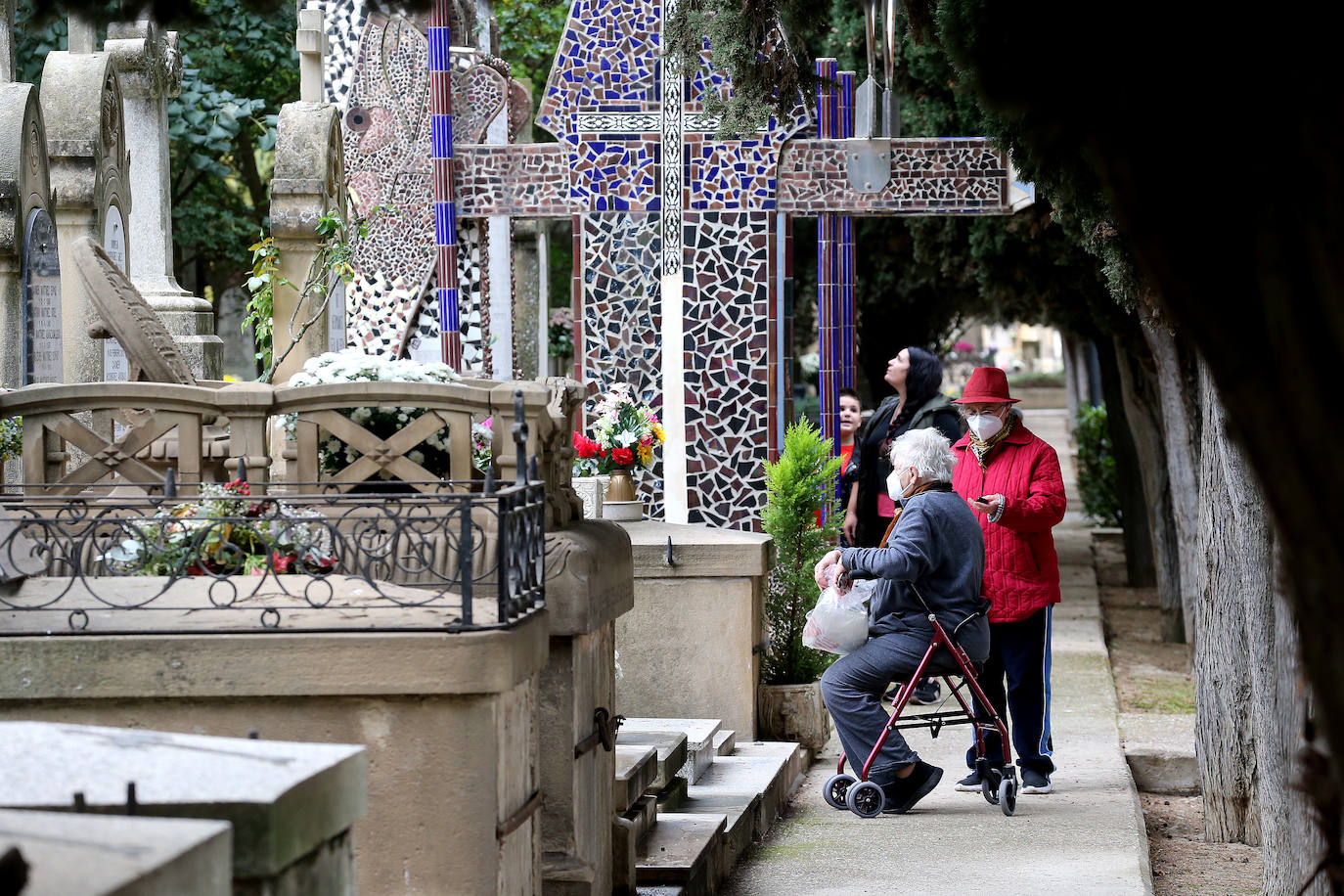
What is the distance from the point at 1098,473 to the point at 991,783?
16974 millimetres

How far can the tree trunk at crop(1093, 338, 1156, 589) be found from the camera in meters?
16.5

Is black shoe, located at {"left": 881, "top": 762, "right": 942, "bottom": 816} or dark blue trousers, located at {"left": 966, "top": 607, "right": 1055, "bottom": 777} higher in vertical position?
dark blue trousers, located at {"left": 966, "top": 607, "right": 1055, "bottom": 777}

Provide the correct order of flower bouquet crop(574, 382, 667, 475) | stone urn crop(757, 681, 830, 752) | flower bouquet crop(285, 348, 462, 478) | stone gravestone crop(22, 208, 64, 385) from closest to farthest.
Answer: flower bouquet crop(285, 348, 462, 478) → stone urn crop(757, 681, 830, 752) → flower bouquet crop(574, 382, 667, 475) → stone gravestone crop(22, 208, 64, 385)

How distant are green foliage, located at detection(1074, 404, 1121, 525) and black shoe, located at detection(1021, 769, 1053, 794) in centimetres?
1573

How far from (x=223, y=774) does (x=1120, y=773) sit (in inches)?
248

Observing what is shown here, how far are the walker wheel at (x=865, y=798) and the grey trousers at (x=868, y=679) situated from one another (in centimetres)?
9

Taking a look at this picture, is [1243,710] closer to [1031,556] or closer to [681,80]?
[1031,556]

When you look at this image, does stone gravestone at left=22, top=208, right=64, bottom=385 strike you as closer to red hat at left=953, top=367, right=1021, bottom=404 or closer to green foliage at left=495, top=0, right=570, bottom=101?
red hat at left=953, top=367, right=1021, bottom=404

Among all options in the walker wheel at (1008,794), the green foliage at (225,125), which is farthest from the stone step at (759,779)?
the green foliage at (225,125)

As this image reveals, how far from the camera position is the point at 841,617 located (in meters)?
7.10

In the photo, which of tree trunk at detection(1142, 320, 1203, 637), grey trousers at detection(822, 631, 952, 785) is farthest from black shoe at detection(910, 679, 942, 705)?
tree trunk at detection(1142, 320, 1203, 637)

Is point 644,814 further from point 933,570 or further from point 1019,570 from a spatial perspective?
point 1019,570

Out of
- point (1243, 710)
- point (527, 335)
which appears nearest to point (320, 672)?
point (1243, 710)

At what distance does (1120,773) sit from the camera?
27.3 ft
